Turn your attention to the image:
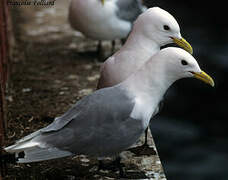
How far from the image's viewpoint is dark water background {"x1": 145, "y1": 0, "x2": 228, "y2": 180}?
561cm

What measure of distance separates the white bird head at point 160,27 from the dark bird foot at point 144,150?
2.31 feet

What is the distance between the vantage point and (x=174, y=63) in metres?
3.35

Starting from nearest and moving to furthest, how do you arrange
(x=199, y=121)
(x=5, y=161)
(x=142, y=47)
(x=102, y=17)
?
(x=5, y=161) → (x=142, y=47) → (x=102, y=17) → (x=199, y=121)

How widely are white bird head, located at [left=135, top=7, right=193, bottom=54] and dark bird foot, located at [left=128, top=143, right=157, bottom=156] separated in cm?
70

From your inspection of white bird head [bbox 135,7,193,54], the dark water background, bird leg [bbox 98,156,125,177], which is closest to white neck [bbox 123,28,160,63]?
white bird head [bbox 135,7,193,54]

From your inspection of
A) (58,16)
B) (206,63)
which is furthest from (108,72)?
(206,63)

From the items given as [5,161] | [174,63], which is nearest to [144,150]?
[174,63]

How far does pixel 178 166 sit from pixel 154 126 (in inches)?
24.8

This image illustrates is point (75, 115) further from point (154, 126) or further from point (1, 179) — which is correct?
point (154, 126)

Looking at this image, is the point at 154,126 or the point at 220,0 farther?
the point at 220,0

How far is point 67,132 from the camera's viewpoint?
3.37m

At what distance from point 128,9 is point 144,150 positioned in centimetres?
190

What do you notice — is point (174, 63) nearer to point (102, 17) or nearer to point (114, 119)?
point (114, 119)

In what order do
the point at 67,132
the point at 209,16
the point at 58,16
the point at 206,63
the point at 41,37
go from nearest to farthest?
the point at 67,132
the point at 41,37
the point at 58,16
the point at 206,63
the point at 209,16
